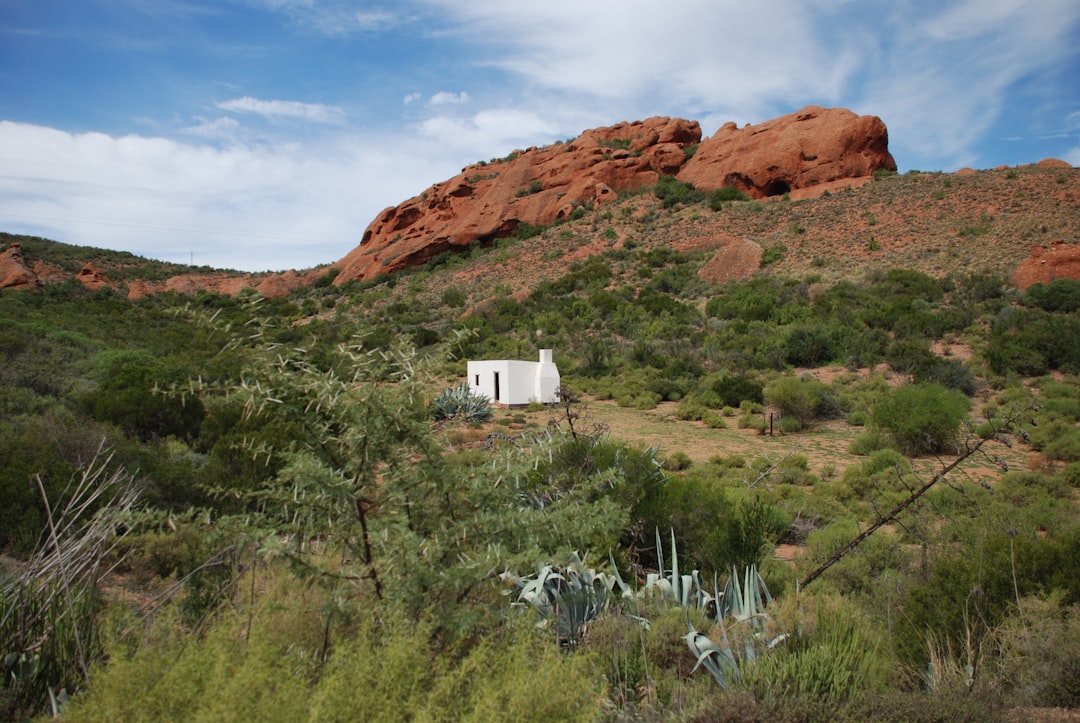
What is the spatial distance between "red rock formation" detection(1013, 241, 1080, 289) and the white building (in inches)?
880

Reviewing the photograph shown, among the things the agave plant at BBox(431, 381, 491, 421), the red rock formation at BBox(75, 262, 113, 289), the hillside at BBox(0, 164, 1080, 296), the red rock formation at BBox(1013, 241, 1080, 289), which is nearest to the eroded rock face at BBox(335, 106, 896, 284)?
the hillside at BBox(0, 164, 1080, 296)

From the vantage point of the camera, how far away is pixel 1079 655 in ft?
11.9

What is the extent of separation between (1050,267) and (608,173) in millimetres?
31308

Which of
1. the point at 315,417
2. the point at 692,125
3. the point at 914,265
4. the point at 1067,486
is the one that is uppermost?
the point at 692,125

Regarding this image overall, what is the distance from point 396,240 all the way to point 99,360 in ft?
137

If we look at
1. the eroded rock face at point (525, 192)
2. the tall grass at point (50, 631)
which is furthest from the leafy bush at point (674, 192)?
the tall grass at point (50, 631)

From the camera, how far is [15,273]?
4484 centimetres

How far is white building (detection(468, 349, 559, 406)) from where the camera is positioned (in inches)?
823

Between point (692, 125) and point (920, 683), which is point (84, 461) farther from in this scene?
point (692, 125)

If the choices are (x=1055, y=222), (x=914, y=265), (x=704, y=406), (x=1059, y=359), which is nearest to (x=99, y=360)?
(x=704, y=406)

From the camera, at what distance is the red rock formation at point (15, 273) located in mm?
44062

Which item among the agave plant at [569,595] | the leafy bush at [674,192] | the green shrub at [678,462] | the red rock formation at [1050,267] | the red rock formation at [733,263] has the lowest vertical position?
the green shrub at [678,462]

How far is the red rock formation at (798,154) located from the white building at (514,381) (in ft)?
111

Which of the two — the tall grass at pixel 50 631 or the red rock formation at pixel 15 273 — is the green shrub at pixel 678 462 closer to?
the tall grass at pixel 50 631
